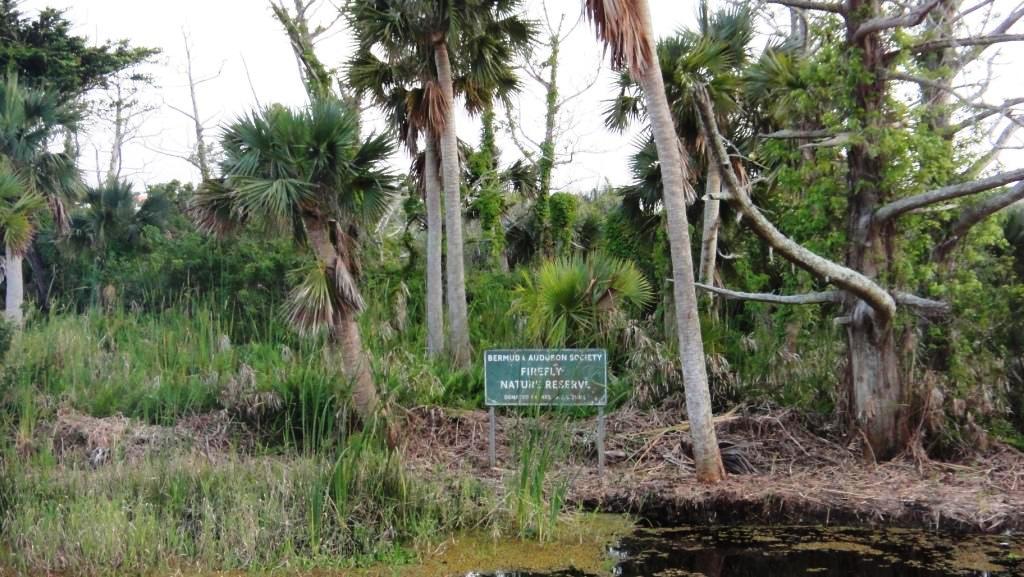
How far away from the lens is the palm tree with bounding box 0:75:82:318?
→ 20547mm

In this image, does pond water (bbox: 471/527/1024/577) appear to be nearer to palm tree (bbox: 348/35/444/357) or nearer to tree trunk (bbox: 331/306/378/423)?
tree trunk (bbox: 331/306/378/423)

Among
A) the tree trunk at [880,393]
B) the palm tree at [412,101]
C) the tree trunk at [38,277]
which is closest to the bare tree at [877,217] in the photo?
the tree trunk at [880,393]

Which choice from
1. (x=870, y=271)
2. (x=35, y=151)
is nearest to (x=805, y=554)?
(x=870, y=271)

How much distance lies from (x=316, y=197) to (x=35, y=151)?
1130 cm

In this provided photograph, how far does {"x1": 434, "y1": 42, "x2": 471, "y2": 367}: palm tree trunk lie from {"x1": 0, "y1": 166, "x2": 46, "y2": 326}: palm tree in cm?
691

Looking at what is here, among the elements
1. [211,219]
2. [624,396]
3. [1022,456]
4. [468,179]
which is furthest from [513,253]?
[1022,456]

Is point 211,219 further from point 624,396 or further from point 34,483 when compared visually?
point 624,396

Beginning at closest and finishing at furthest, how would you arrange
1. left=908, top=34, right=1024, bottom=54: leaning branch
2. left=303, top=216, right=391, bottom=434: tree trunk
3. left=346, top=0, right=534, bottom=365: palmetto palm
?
left=908, top=34, right=1024, bottom=54: leaning branch, left=303, top=216, right=391, bottom=434: tree trunk, left=346, top=0, right=534, bottom=365: palmetto palm

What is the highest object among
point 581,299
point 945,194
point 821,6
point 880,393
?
point 821,6

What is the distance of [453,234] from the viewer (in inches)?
717

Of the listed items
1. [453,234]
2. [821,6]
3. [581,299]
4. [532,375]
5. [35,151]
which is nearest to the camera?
[532,375]

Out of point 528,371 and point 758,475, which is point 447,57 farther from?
point 758,475

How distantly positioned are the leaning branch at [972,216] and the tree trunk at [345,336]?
7152mm

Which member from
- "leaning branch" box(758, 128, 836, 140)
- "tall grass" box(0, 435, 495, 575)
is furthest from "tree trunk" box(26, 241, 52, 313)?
"leaning branch" box(758, 128, 836, 140)
